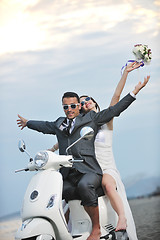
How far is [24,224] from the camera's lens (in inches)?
109

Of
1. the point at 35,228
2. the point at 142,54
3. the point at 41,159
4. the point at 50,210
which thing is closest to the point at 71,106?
the point at 41,159

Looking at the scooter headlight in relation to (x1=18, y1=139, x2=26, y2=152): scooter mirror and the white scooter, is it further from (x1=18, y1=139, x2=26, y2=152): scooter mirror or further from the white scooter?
(x1=18, y1=139, x2=26, y2=152): scooter mirror

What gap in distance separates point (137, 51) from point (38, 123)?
2.93 feet

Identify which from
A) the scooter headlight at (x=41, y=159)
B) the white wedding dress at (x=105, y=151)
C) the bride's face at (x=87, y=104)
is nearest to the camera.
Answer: the scooter headlight at (x=41, y=159)

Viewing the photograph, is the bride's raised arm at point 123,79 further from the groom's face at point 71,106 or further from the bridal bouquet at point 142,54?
the groom's face at point 71,106

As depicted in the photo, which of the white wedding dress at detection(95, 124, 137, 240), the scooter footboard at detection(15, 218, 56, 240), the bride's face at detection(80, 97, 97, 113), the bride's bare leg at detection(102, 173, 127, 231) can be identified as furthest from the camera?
the bride's face at detection(80, 97, 97, 113)

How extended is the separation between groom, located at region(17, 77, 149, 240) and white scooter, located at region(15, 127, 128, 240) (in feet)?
0.28

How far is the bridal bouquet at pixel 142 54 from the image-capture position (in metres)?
3.46

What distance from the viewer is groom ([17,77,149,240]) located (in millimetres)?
2971

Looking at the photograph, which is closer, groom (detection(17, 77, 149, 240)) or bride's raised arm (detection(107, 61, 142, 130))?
groom (detection(17, 77, 149, 240))

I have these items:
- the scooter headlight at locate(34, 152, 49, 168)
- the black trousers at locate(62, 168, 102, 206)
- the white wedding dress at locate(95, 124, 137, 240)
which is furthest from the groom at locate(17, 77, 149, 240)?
the scooter headlight at locate(34, 152, 49, 168)

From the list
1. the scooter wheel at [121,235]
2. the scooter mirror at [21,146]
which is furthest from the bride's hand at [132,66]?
the scooter wheel at [121,235]

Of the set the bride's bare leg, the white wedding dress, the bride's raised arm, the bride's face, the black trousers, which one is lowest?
the bride's bare leg

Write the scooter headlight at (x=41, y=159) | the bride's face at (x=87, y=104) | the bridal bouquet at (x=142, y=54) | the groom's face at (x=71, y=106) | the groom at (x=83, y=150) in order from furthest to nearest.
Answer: the bride's face at (x=87, y=104) < the bridal bouquet at (x=142, y=54) < the groom's face at (x=71, y=106) < the groom at (x=83, y=150) < the scooter headlight at (x=41, y=159)
